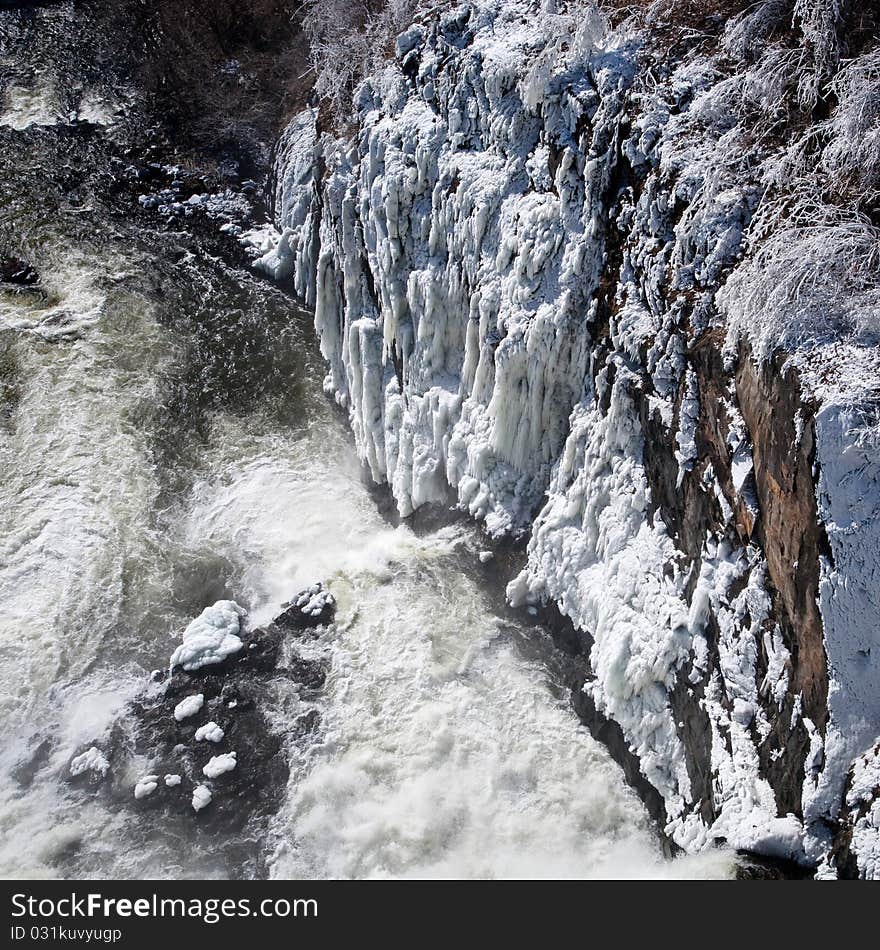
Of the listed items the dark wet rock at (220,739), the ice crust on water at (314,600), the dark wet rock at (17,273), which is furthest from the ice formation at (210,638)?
the dark wet rock at (17,273)

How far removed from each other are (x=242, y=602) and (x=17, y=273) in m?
12.5

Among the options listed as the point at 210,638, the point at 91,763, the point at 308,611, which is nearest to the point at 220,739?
the point at 210,638

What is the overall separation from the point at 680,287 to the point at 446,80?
7866 millimetres

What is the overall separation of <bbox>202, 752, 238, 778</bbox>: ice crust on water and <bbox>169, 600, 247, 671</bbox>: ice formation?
5.59 ft

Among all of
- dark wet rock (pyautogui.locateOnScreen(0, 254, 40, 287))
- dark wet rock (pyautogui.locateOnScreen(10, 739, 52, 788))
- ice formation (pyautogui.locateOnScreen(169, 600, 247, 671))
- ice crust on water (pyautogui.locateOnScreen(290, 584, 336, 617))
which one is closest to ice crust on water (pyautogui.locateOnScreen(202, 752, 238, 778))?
ice formation (pyautogui.locateOnScreen(169, 600, 247, 671))

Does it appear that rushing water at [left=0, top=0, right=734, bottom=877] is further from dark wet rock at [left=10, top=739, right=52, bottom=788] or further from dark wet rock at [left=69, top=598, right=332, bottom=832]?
dark wet rock at [left=69, top=598, right=332, bottom=832]

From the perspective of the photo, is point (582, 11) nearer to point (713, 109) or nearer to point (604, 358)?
point (713, 109)

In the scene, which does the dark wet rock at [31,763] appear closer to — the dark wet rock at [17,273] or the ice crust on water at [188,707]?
the ice crust on water at [188,707]

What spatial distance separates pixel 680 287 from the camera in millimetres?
9680

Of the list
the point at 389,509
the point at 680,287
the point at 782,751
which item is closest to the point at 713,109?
the point at 680,287

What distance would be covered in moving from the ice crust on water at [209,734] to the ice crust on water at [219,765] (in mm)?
330

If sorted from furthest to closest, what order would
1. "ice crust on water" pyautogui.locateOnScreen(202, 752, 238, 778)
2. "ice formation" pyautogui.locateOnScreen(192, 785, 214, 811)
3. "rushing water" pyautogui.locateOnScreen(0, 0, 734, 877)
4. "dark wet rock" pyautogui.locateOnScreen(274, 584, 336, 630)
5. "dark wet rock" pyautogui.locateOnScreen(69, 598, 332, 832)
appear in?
"dark wet rock" pyautogui.locateOnScreen(274, 584, 336, 630)
"ice crust on water" pyautogui.locateOnScreen(202, 752, 238, 778)
"dark wet rock" pyautogui.locateOnScreen(69, 598, 332, 832)
"ice formation" pyautogui.locateOnScreen(192, 785, 214, 811)
"rushing water" pyautogui.locateOnScreen(0, 0, 734, 877)

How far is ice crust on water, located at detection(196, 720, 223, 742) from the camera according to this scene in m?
11.7

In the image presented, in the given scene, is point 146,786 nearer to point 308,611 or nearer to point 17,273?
point 308,611
